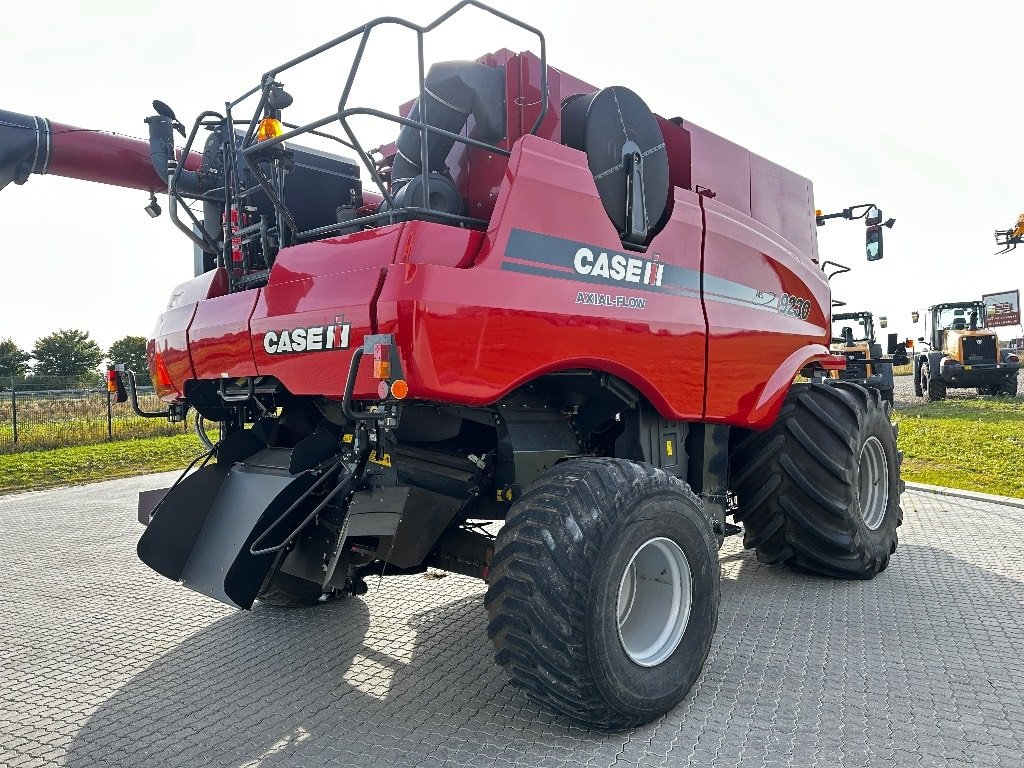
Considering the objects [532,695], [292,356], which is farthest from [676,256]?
[532,695]

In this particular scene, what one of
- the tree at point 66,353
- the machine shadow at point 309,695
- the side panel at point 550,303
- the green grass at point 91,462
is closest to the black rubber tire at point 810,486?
the side panel at point 550,303

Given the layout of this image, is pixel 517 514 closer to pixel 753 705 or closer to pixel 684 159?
pixel 753 705

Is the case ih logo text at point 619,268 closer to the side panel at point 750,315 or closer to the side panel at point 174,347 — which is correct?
the side panel at point 750,315

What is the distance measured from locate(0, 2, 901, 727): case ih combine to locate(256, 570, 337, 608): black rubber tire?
0.03 m

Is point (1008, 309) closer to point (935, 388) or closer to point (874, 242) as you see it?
point (935, 388)

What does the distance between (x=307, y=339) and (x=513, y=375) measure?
0.89m

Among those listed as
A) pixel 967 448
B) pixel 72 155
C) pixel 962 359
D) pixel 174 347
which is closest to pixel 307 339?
pixel 174 347

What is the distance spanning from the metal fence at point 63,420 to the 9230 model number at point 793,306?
479 inches

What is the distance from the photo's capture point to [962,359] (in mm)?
22250

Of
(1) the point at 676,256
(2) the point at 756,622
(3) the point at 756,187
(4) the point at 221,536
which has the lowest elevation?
(2) the point at 756,622

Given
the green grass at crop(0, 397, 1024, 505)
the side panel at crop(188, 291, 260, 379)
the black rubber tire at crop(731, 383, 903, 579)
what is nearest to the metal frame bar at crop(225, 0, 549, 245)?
the side panel at crop(188, 291, 260, 379)

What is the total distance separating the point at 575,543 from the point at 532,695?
58 cm

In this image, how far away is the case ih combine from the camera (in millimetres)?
3033

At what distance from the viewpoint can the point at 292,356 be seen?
3475 millimetres
